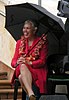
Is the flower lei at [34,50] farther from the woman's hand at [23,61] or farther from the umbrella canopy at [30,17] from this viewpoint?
the umbrella canopy at [30,17]

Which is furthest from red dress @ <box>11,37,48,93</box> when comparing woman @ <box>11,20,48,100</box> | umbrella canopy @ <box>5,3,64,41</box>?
umbrella canopy @ <box>5,3,64,41</box>

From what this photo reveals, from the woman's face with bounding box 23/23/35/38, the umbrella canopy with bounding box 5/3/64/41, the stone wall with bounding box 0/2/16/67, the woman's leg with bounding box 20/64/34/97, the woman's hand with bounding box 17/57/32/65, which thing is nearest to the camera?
the woman's leg with bounding box 20/64/34/97

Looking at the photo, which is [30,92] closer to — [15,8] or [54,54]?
[54,54]

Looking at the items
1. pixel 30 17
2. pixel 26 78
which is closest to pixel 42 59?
pixel 26 78

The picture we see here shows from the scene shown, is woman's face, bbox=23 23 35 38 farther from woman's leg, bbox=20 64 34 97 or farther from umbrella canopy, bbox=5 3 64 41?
woman's leg, bbox=20 64 34 97

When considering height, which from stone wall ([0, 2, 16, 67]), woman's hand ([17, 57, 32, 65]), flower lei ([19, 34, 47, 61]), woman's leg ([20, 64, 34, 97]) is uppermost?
flower lei ([19, 34, 47, 61])

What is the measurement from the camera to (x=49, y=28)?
6.12m

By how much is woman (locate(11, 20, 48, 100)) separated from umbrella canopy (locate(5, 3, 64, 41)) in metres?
0.19

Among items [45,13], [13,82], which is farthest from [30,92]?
[45,13]

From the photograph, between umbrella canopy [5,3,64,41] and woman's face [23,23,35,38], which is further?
woman's face [23,23,35,38]

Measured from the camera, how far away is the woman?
213 inches

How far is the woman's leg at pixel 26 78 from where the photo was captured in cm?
532

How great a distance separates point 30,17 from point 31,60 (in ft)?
2.45

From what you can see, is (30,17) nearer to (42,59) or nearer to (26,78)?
(42,59)
